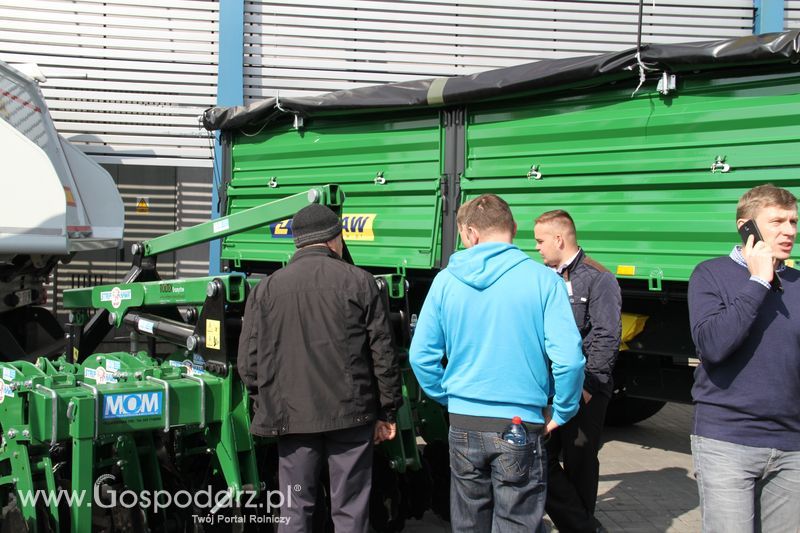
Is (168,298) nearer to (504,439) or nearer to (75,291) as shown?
(75,291)

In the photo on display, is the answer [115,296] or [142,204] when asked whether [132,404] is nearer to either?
[115,296]

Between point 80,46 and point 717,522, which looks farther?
point 80,46

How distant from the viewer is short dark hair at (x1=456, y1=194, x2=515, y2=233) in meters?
2.82

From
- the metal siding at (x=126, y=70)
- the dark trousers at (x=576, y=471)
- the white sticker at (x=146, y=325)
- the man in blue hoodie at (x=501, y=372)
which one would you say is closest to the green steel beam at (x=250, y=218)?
the white sticker at (x=146, y=325)

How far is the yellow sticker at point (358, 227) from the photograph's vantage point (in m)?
6.38

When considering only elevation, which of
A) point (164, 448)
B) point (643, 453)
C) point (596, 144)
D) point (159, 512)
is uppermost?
point (596, 144)

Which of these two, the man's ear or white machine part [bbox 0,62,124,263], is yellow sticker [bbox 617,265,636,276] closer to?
the man's ear

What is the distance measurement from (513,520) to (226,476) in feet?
5.04

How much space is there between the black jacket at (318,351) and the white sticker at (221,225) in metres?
1.26

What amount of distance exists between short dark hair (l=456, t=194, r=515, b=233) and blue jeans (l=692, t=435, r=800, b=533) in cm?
101

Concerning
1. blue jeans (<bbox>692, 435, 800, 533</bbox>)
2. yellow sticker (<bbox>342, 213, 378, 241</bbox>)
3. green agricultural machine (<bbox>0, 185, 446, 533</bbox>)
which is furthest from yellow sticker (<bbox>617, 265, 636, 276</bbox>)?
blue jeans (<bbox>692, 435, 800, 533</bbox>)

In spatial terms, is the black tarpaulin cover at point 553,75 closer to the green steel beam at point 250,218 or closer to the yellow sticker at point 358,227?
the yellow sticker at point 358,227

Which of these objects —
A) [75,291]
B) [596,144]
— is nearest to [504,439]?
[596,144]

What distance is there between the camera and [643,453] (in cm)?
618
